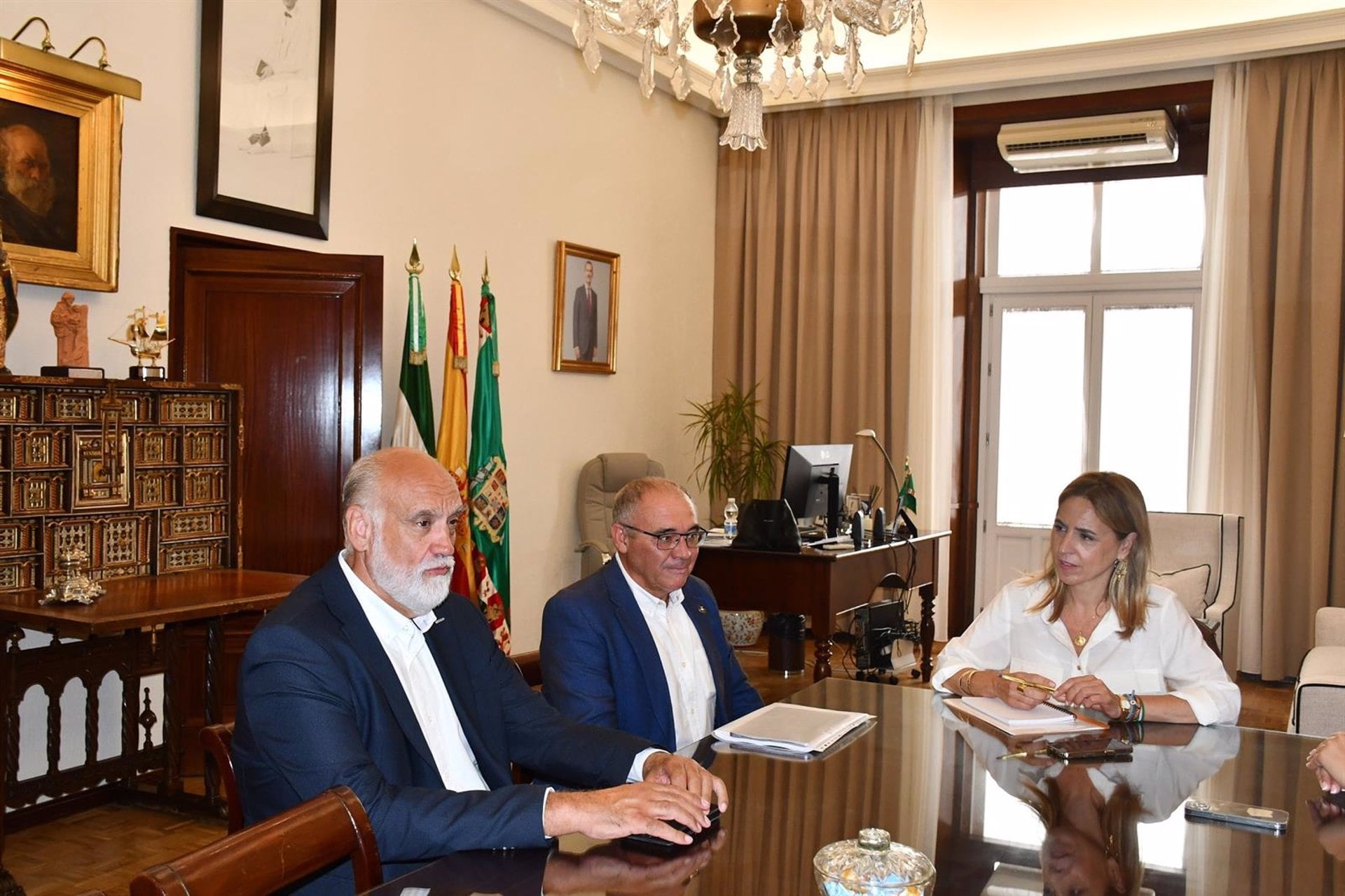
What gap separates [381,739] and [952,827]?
99cm

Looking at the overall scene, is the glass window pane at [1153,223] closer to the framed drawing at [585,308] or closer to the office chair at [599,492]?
the framed drawing at [585,308]

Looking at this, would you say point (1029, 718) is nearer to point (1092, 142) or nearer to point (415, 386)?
point (415, 386)

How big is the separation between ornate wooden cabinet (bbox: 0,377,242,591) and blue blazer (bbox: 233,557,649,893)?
6.98 ft

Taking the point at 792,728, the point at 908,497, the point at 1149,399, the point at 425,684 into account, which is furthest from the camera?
the point at 1149,399

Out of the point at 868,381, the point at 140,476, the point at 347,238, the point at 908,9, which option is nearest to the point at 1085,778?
the point at 908,9

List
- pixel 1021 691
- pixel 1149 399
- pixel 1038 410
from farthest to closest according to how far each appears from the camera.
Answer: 1. pixel 1038 410
2. pixel 1149 399
3. pixel 1021 691

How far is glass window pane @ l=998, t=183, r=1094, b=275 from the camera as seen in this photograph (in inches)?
322

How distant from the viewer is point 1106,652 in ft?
9.74

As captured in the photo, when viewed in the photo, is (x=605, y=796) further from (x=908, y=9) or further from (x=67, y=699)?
(x=67, y=699)

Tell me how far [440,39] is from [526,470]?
7.59ft

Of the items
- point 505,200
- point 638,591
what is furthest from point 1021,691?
point 505,200

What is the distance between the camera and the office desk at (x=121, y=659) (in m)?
Answer: 3.52

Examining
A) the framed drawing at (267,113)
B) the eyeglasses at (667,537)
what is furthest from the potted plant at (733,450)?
the eyeglasses at (667,537)

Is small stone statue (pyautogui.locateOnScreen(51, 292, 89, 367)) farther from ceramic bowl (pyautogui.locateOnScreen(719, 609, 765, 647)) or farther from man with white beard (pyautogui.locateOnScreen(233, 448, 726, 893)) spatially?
ceramic bowl (pyautogui.locateOnScreen(719, 609, 765, 647))
